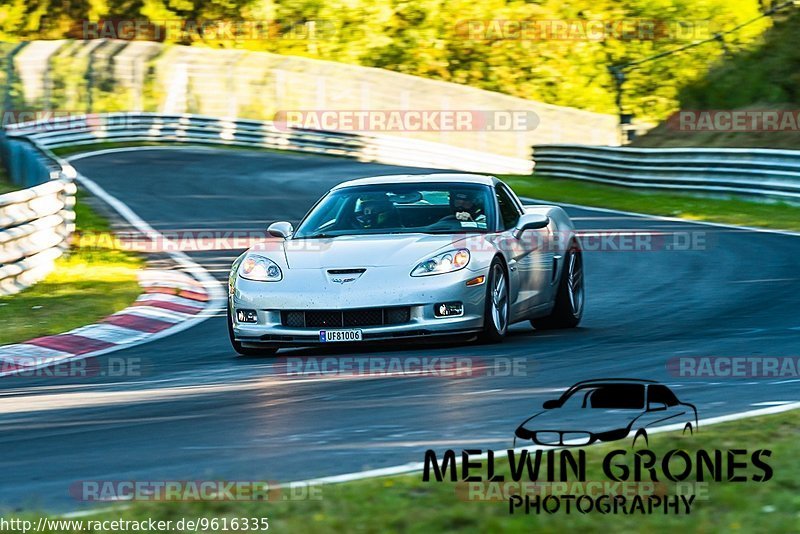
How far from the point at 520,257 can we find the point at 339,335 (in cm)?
167

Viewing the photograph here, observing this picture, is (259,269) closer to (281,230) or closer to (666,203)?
(281,230)

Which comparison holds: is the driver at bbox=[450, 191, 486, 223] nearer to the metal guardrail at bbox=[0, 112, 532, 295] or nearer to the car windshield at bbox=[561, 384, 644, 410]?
the car windshield at bbox=[561, 384, 644, 410]

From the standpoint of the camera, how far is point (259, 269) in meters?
9.88

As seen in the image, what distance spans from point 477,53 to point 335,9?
582cm

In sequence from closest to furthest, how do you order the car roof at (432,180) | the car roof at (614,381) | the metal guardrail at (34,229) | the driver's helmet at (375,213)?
the car roof at (614,381) < the driver's helmet at (375,213) < the car roof at (432,180) < the metal guardrail at (34,229)

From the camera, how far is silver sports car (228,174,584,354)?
948cm

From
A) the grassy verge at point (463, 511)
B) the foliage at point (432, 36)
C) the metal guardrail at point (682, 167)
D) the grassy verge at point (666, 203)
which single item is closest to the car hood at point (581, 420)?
the grassy verge at point (463, 511)

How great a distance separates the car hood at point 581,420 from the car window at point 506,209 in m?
3.79

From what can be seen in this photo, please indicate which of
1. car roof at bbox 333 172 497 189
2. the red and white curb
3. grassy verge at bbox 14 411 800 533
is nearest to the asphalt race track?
the red and white curb

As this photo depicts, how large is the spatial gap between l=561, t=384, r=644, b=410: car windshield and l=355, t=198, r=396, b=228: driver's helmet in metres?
3.28

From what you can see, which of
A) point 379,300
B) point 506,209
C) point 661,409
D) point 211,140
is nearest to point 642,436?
point 661,409

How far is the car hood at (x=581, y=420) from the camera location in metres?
6.36

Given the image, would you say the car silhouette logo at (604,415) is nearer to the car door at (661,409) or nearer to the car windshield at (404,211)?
the car door at (661,409)

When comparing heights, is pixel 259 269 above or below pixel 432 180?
below
